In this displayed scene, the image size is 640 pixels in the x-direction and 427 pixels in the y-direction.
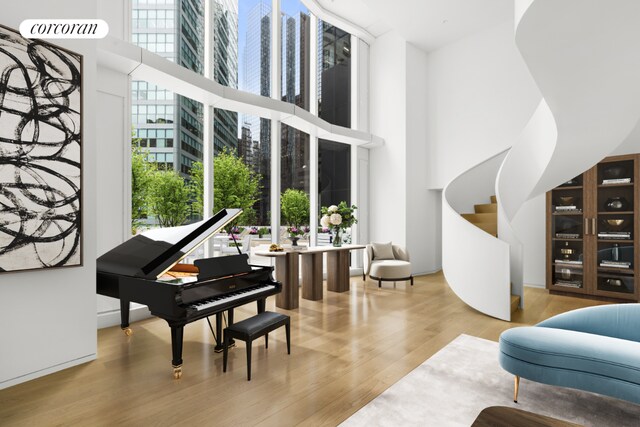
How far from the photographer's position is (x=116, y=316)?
410 cm

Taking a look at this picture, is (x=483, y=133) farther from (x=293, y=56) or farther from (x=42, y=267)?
(x=42, y=267)

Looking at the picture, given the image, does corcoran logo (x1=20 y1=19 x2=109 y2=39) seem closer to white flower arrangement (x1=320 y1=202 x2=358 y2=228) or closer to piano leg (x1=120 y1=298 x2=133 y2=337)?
piano leg (x1=120 y1=298 x2=133 y2=337)

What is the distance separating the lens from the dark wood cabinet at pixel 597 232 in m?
5.22

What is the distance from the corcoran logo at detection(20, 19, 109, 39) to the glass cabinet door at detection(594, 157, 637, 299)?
7154mm

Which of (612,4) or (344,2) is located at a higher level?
(344,2)

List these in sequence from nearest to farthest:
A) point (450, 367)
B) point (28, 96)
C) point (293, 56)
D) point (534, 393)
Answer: point (534, 393), point (28, 96), point (450, 367), point (293, 56)

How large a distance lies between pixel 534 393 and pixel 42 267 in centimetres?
Result: 402

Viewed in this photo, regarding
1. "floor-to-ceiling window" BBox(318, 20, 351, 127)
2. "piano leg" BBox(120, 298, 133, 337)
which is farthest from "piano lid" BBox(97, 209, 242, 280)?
"floor-to-ceiling window" BBox(318, 20, 351, 127)

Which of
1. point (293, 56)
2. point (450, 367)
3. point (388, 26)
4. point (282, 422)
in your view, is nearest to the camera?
point (282, 422)

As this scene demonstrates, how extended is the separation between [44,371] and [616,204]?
25.0 ft

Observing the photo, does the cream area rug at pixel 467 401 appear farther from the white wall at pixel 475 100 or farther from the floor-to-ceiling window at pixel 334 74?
the floor-to-ceiling window at pixel 334 74

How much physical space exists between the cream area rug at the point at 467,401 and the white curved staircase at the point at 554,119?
192 cm

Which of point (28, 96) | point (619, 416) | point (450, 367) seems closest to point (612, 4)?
point (619, 416)

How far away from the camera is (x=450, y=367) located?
296 cm
